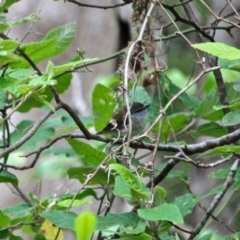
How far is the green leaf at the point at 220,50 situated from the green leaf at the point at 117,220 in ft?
1.03

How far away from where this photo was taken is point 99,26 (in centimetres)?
381

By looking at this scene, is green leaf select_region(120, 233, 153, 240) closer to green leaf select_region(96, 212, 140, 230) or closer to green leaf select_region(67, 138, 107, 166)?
green leaf select_region(96, 212, 140, 230)

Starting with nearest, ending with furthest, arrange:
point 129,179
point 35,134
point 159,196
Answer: point 129,179
point 159,196
point 35,134

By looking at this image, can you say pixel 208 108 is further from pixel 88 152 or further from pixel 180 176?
pixel 88 152

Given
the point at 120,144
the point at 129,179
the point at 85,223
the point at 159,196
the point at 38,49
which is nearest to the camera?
the point at 85,223

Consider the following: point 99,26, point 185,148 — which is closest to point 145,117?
point 185,148

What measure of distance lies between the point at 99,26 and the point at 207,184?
4.05 feet

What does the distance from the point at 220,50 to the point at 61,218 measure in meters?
0.39

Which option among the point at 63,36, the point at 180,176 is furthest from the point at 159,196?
the point at 63,36

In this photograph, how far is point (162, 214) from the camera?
0.91 meters

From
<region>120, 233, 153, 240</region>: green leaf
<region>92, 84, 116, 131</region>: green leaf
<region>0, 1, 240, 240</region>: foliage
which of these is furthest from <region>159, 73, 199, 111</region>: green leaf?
<region>120, 233, 153, 240</region>: green leaf

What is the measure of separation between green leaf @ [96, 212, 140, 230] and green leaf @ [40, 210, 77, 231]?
0.05 m

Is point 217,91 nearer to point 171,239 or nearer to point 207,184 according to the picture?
point 171,239

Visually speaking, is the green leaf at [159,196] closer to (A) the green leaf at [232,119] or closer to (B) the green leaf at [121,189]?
(B) the green leaf at [121,189]
